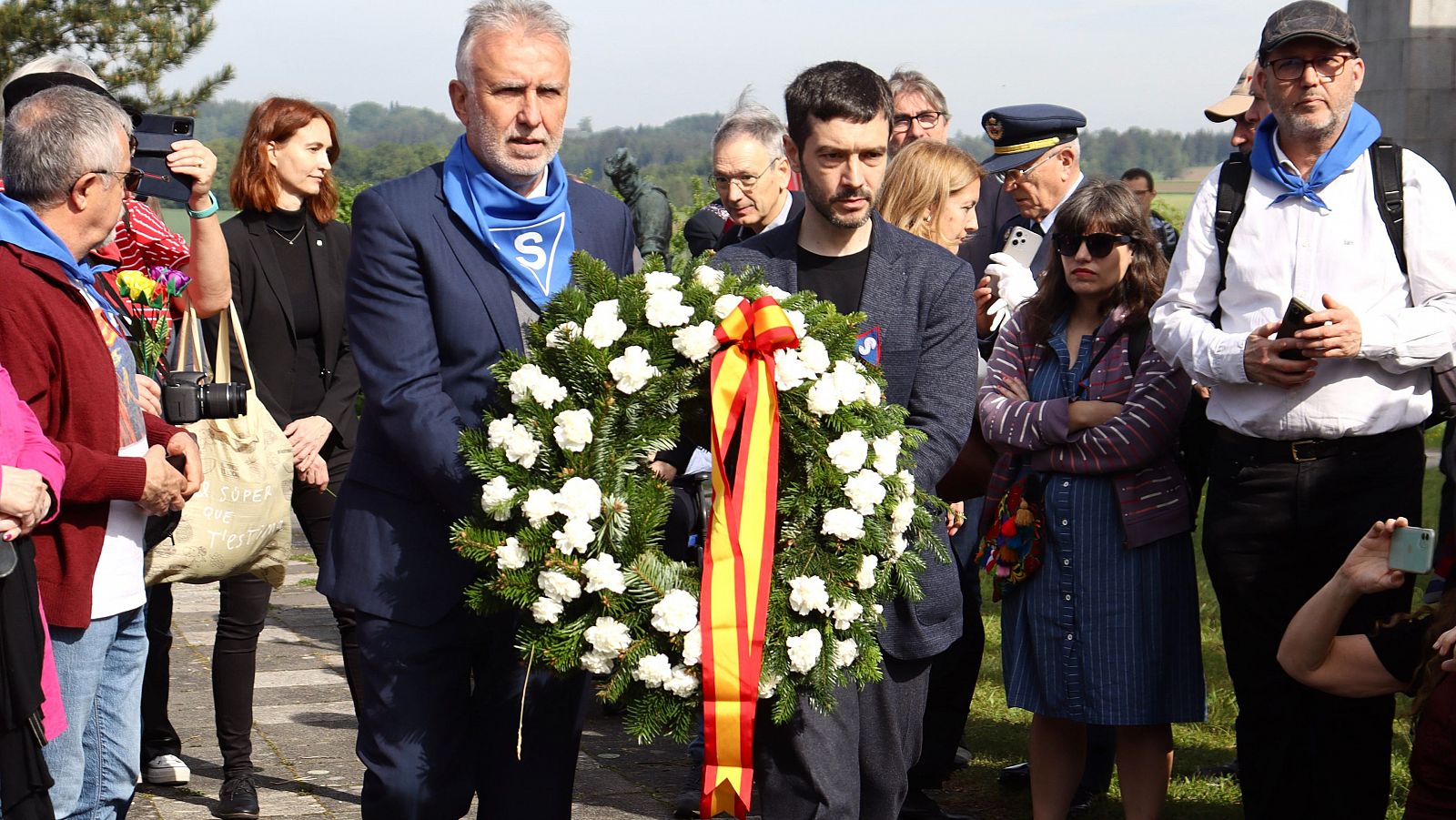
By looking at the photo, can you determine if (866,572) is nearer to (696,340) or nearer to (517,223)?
(696,340)

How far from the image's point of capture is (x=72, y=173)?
3.86 meters

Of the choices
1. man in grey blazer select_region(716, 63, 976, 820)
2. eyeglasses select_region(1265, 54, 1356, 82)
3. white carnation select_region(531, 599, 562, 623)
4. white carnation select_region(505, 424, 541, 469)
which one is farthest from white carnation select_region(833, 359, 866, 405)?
eyeglasses select_region(1265, 54, 1356, 82)

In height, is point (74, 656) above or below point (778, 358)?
below

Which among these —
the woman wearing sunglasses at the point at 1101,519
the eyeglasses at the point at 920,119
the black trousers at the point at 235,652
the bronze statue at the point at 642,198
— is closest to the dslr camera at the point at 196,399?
the black trousers at the point at 235,652

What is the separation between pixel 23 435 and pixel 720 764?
180 centimetres

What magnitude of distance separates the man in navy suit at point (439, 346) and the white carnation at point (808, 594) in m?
0.73

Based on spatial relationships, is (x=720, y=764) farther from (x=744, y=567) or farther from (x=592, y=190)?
(x=592, y=190)

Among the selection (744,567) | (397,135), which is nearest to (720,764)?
(744,567)

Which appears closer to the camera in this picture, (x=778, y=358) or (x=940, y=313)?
(x=778, y=358)

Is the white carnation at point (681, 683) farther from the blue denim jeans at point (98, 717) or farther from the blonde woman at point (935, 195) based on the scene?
the blonde woman at point (935, 195)

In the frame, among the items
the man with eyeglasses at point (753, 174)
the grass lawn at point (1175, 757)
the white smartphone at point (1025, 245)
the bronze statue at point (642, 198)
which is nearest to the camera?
the grass lawn at point (1175, 757)

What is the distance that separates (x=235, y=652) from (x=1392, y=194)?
14.2ft

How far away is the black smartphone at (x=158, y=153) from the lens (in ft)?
16.0

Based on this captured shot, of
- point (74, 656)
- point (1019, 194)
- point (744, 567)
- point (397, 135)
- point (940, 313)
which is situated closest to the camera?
point (744, 567)
